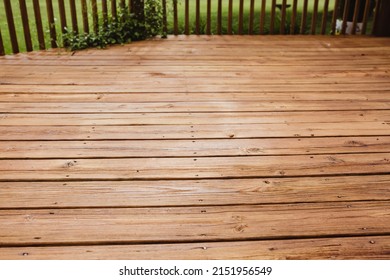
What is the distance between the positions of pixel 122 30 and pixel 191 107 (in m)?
2.28

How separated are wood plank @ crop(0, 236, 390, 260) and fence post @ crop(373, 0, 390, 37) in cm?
424

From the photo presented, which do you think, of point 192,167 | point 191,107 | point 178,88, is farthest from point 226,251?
point 178,88

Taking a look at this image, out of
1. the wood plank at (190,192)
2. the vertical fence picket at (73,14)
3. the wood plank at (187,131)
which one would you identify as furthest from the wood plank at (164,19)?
the wood plank at (190,192)

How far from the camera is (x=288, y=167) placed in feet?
6.64

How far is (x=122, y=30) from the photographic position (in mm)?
4586

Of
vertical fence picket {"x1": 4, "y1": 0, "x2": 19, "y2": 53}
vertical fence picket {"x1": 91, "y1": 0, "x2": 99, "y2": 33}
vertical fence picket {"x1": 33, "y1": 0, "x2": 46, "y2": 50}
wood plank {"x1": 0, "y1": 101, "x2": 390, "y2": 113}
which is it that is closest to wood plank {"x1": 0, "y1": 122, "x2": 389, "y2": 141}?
wood plank {"x1": 0, "y1": 101, "x2": 390, "y2": 113}

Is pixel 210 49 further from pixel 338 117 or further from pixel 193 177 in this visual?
pixel 193 177

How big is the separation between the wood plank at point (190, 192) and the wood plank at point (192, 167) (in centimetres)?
5

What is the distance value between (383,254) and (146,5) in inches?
162

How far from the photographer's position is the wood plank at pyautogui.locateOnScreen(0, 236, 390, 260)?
4.70 feet

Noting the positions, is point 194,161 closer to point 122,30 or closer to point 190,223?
point 190,223

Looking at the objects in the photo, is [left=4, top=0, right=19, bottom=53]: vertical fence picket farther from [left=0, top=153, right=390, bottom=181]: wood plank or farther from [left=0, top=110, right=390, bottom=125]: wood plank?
[left=0, top=153, right=390, bottom=181]: wood plank

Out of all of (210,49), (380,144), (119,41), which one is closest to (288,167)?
(380,144)

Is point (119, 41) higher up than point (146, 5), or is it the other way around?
point (146, 5)
